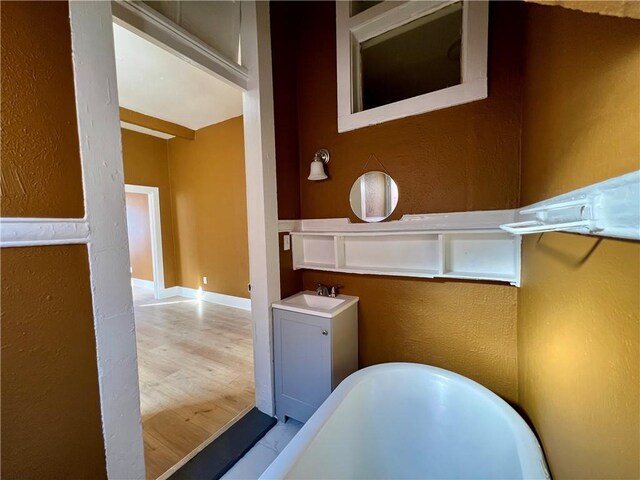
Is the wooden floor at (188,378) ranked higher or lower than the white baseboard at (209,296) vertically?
lower

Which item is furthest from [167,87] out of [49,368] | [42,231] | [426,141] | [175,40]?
[49,368]

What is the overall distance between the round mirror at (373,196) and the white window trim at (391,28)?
39cm

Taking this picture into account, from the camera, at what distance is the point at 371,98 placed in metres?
1.81

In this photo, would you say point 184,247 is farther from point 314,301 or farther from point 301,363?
point 301,363

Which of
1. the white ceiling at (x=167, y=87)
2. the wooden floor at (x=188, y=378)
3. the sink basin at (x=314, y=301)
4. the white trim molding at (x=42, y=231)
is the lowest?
the wooden floor at (x=188, y=378)

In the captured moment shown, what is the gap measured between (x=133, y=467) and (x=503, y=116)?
2506mm

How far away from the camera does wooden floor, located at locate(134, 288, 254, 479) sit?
5.12ft

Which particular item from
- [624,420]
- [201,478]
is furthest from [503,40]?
[201,478]

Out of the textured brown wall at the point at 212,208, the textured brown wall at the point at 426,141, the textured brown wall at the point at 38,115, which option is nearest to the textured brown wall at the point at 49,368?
the textured brown wall at the point at 38,115

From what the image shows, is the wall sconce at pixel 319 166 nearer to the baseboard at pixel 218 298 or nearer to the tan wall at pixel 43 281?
the tan wall at pixel 43 281

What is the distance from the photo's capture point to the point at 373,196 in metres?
1.78

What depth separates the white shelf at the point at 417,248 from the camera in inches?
55.6

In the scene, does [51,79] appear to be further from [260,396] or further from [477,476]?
[477,476]

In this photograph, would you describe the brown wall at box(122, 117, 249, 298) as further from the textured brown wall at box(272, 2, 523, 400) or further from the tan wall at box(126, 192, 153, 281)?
the textured brown wall at box(272, 2, 523, 400)
